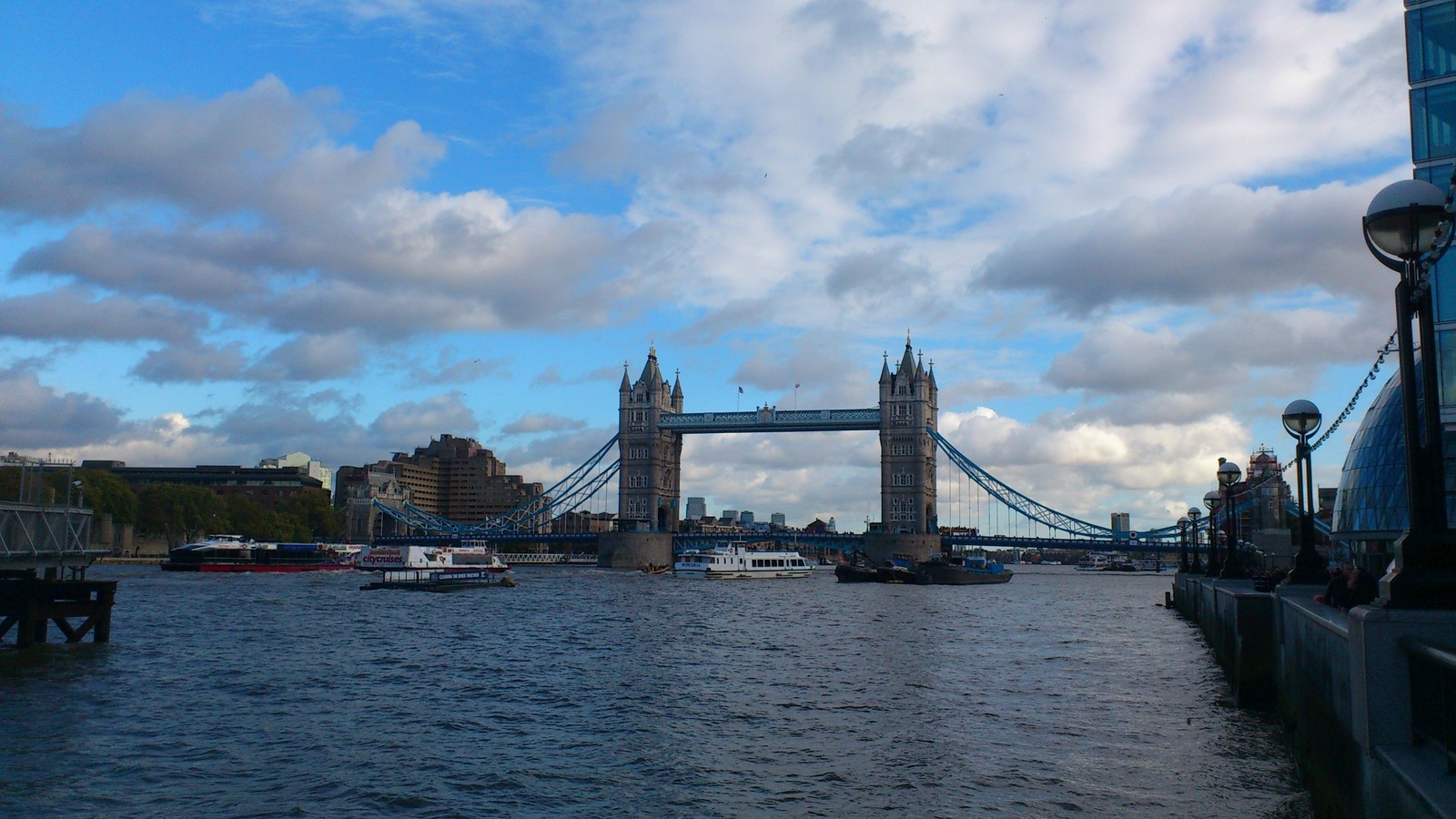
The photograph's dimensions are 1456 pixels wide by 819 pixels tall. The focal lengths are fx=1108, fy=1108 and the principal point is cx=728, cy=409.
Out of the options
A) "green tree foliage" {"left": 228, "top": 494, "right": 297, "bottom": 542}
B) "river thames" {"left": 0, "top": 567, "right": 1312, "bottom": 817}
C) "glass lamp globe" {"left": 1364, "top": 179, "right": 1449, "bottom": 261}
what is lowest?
"river thames" {"left": 0, "top": 567, "right": 1312, "bottom": 817}

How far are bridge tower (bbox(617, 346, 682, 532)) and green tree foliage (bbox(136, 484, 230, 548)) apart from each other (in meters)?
47.1

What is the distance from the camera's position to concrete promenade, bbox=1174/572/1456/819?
292 inches

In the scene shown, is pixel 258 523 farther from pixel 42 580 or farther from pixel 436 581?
pixel 42 580

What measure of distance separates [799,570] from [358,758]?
261ft

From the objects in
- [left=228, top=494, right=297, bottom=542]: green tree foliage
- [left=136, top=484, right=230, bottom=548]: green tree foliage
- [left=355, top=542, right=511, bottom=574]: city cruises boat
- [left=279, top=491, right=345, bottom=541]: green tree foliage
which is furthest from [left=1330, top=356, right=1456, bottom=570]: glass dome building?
[left=279, top=491, right=345, bottom=541]: green tree foliage

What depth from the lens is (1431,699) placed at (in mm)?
7660

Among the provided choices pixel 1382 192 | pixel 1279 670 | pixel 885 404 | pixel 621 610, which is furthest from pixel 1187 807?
pixel 885 404

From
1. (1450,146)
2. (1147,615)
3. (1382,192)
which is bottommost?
(1147,615)

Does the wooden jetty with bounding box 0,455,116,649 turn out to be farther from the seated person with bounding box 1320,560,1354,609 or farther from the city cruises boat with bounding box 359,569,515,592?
the city cruises boat with bounding box 359,569,515,592

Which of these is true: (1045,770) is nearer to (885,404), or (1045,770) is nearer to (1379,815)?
(1379,815)

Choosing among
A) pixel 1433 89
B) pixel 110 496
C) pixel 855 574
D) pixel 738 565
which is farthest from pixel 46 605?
pixel 110 496

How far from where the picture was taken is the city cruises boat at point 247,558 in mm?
81250

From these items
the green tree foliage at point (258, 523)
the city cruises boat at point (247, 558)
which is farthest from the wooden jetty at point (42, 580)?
the green tree foliage at point (258, 523)

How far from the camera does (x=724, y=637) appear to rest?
36250 mm
